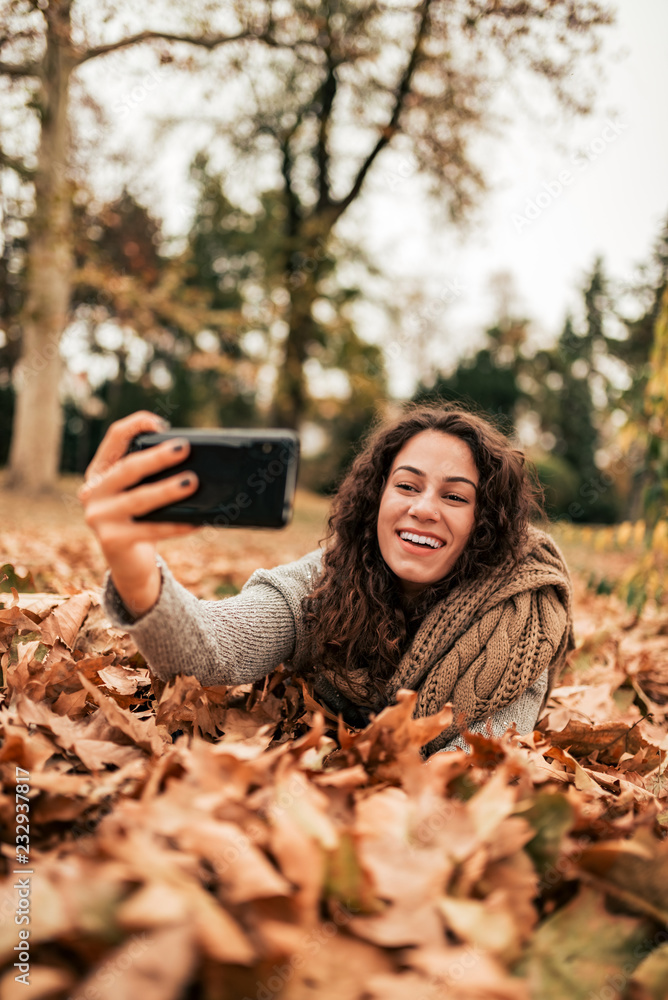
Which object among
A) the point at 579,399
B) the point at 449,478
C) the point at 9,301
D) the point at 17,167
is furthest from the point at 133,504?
the point at 579,399

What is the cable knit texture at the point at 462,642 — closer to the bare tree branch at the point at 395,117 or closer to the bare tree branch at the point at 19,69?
the bare tree branch at the point at 19,69

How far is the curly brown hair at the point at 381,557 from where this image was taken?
1.68 metres

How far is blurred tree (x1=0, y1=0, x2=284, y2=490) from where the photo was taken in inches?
313

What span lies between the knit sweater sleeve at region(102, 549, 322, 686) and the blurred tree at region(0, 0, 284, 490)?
721 cm

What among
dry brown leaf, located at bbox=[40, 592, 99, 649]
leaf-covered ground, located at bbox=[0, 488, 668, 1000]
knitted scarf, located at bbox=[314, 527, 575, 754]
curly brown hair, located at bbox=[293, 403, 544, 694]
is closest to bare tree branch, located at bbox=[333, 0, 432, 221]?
curly brown hair, located at bbox=[293, 403, 544, 694]

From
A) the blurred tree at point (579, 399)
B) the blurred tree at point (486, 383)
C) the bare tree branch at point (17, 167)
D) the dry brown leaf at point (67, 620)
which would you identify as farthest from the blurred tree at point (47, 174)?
the blurred tree at point (579, 399)

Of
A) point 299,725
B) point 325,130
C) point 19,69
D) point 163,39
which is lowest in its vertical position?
point 299,725

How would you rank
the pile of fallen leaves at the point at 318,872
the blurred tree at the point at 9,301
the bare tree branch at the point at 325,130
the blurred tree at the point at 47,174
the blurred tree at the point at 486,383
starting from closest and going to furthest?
the pile of fallen leaves at the point at 318,872 < the blurred tree at the point at 47,174 < the blurred tree at the point at 9,301 < the bare tree branch at the point at 325,130 < the blurred tree at the point at 486,383

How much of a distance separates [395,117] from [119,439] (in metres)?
11.8

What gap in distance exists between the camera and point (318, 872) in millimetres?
781

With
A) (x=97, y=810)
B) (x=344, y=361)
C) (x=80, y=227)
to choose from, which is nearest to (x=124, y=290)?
(x=80, y=227)

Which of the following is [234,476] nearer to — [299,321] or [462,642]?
[462,642]

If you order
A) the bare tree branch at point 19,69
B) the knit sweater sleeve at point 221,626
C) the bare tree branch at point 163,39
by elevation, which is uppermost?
the bare tree branch at point 163,39

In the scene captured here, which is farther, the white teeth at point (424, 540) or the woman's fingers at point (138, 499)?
the white teeth at point (424, 540)
